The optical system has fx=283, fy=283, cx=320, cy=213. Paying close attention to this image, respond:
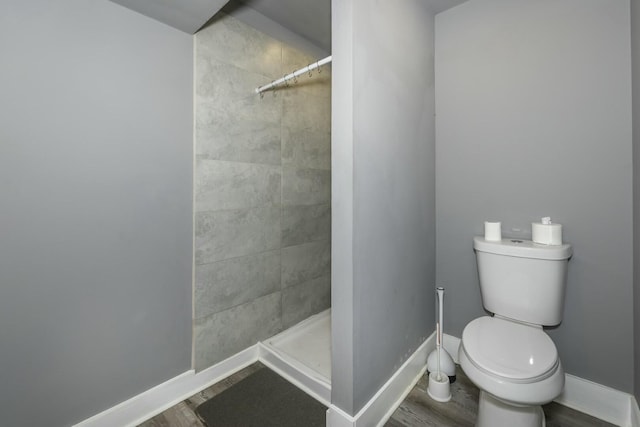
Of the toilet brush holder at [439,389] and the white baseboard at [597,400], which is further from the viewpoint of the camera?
the toilet brush holder at [439,389]

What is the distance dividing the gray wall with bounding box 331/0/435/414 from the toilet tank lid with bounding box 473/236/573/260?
0.36 meters

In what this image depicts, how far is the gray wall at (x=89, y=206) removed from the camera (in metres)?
1.11

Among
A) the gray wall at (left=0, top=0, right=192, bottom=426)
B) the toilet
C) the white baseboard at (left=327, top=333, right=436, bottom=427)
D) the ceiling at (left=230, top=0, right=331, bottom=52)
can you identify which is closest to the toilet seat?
the toilet

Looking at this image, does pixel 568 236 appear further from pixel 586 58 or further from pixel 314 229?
pixel 314 229

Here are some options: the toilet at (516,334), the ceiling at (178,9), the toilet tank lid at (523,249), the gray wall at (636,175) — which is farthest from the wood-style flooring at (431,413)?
the ceiling at (178,9)

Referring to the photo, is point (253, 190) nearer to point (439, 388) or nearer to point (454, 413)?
point (439, 388)

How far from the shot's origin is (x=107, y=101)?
1296 mm

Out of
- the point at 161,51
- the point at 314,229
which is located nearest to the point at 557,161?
the point at 314,229

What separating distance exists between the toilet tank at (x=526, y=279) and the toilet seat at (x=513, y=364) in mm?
139

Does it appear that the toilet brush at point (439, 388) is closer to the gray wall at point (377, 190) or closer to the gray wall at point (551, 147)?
the gray wall at point (377, 190)

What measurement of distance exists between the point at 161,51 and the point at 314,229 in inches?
60.9

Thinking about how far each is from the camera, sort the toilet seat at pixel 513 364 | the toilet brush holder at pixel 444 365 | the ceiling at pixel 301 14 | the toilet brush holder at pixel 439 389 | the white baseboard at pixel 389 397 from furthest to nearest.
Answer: the ceiling at pixel 301 14
the toilet brush holder at pixel 444 365
the toilet brush holder at pixel 439 389
the white baseboard at pixel 389 397
the toilet seat at pixel 513 364

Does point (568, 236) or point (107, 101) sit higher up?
point (107, 101)

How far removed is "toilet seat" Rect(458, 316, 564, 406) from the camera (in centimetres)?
104
